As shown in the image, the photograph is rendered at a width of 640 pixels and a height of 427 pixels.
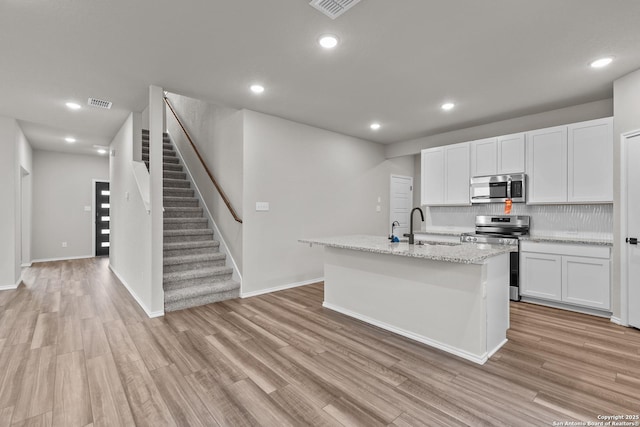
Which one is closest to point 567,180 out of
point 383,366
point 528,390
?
point 528,390

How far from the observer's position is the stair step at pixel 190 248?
4430 mm

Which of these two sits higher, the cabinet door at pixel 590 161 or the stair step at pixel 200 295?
the cabinet door at pixel 590 161

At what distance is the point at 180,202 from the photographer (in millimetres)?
5570

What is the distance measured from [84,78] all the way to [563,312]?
6186mm

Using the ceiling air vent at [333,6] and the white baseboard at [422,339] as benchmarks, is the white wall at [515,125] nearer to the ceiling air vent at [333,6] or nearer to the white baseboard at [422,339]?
the white baseboard at [422,339]

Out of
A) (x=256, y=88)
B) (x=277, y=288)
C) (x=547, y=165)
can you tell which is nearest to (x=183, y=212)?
(x=277, y=288)

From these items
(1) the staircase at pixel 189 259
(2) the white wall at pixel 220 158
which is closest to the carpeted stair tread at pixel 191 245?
(1) the staircase at pixel 189 259

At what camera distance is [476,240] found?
4.61m

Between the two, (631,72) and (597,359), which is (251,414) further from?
(631,72)

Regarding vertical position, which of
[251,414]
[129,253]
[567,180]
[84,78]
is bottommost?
[251,414]

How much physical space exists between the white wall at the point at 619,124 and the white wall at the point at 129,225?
204 inches

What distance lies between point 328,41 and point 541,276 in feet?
12.6

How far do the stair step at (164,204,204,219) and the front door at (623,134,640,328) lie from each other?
581cm

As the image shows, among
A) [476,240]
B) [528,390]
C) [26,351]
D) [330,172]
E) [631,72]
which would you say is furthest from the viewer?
[330,172]
